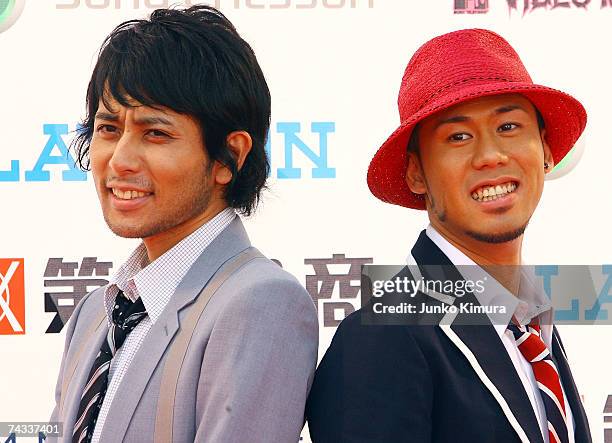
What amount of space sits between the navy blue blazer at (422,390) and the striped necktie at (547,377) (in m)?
0.05

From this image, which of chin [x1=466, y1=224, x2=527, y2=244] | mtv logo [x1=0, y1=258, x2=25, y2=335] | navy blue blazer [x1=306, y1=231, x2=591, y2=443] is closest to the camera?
navy blue blazer [x1=306, y1=231, x2=591, y2=443]

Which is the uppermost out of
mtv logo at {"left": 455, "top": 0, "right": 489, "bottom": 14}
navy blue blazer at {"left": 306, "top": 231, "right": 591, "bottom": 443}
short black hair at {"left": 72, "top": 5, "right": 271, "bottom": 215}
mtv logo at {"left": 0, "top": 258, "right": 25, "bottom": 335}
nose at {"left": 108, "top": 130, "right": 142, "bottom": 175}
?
mtv logo at {"left": 455, "top": 0, "right": 489, "bottom": 14}

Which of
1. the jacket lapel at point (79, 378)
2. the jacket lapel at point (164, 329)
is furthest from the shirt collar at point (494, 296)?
the jacket lapel at point (79, 378)

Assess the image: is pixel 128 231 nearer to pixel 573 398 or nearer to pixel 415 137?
pixel 415 137

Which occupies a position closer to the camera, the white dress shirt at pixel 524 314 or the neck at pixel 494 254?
the white dress shirt at pixel 524 314

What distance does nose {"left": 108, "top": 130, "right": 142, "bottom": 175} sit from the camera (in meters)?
1.66

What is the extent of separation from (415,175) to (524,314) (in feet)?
1.15

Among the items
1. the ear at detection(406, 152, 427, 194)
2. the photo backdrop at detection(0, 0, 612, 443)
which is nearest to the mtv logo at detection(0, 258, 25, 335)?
the photo backdrop at detection(0, 0, 612, 443)

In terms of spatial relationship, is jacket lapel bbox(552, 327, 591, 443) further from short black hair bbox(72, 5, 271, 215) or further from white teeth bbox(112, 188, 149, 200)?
white teeth bbox(112, 188, 149, 200)

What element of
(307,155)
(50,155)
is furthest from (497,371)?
(50,155)

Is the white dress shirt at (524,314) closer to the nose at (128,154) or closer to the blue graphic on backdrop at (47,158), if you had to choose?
the nose at (128,154)

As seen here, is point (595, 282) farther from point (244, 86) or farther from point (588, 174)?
point (244, 86)

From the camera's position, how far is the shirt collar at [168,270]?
1.68 meters

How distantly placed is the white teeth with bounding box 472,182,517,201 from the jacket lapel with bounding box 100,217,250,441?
46 centimetres
